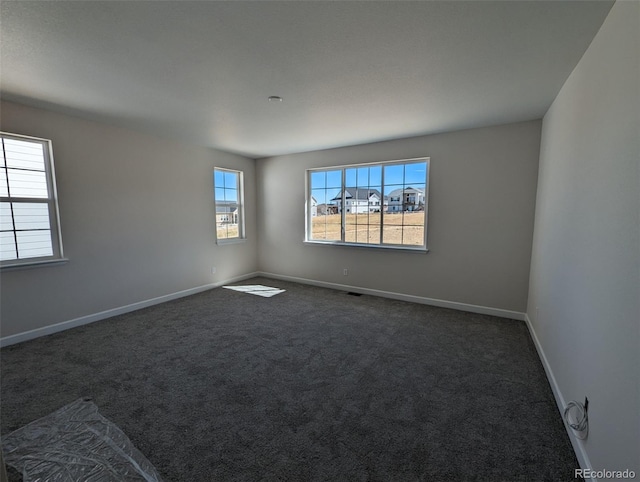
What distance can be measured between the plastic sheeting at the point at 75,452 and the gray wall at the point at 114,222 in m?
1.90

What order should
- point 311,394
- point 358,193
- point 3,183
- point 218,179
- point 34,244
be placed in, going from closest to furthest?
point 311,394 → point 3,183 → point 34,244 → point 358,193 → point 218,179

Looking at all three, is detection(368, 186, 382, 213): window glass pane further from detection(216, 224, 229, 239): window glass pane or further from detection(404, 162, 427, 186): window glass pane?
detection(216, 224, 229, 239): window glass pane

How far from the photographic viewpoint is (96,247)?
3584 millimetres

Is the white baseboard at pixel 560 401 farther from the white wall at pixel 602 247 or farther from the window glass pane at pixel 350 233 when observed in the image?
the window glass pane at pixel 350 233

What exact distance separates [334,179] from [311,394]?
12.2ft

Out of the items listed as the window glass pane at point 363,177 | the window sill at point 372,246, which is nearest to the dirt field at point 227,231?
the window sill at point 372,246

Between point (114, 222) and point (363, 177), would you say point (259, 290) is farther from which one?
point (363, 177)

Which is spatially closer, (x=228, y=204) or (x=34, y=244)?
(x=34, y=244)

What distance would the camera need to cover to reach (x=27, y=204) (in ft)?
10.0

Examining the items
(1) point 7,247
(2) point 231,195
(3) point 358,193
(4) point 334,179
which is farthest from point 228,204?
(1) point 7,247

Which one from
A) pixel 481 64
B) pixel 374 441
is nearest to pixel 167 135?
pixel 481 64

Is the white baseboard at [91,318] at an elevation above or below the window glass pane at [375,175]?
below

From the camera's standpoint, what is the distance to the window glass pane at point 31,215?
302 centimetres

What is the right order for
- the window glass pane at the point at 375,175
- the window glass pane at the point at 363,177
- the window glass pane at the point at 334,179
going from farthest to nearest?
the window glass pane at the point at 334,179, the window glass pane at the point at 363,177, the window glass pane at the point at 375,175
